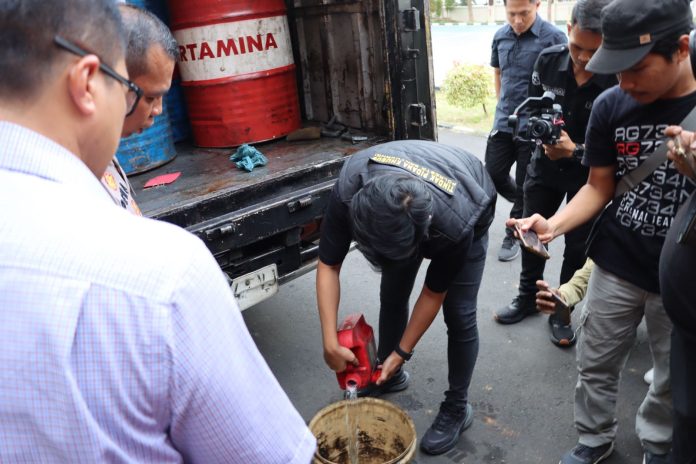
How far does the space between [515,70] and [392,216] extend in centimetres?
276

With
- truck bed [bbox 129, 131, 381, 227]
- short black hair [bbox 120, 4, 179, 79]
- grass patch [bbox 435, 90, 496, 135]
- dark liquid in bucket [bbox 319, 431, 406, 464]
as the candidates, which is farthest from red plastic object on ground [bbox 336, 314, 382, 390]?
grass patch [bbox 435, 90, 496, 135]

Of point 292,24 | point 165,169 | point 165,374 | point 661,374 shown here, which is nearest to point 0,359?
point 165,374

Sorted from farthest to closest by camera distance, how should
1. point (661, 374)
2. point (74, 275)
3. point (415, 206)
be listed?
1. point (661, 374)
2. point (415, 206)
3. point (74, 275)

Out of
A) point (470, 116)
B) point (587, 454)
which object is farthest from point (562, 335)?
point (470, 116)

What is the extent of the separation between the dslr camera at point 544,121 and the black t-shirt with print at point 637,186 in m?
0.59

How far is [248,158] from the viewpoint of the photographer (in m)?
3.19

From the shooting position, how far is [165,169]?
3.37 m

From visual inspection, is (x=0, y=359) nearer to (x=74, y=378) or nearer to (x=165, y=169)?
(x=74, y=378)

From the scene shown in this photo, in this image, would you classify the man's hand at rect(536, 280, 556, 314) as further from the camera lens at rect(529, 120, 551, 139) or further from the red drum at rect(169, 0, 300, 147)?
the red drum at rect(169, 0, 300, 147)

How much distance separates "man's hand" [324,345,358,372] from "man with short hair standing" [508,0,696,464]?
2.70 ft

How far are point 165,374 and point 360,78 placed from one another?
9.69 feet

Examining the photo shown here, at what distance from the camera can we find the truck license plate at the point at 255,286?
2736mm

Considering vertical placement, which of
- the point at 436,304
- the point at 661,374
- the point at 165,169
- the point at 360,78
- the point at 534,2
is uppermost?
the point at 534,2

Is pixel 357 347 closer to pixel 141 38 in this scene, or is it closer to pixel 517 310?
pixel 141 38
